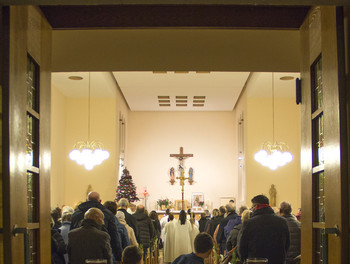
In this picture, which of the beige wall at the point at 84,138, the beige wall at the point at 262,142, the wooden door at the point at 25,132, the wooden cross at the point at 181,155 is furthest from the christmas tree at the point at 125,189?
the wooden door at the point at 25,132

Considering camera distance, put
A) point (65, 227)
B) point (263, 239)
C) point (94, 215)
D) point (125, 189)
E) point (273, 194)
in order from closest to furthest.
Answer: point (94, 215) → point (263, 239) → point (65, 227) → point (273, 194) → point (125, 189)

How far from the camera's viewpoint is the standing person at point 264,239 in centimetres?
604

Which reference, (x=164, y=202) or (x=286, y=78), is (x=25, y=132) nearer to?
(x=286, y=78)

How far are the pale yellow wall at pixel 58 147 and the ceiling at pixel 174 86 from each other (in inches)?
18.7

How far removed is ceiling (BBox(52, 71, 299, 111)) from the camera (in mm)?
18000

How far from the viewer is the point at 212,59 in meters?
5.81

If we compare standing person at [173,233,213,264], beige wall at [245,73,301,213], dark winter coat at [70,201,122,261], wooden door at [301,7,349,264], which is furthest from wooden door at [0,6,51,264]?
beige wall at [245,73,301,213]

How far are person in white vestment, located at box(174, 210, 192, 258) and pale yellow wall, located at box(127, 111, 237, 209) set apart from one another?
42.2ft

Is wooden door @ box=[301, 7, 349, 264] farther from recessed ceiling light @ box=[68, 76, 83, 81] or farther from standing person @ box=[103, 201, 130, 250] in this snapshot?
recessed ceiling light @ box=[68, 76, 83, 81]

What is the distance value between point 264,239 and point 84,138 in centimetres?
1523

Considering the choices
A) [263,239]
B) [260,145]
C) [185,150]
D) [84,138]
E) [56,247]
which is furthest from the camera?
[185,150]

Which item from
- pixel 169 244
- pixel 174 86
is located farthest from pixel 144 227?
pixel 174 86

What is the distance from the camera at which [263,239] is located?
6.05m

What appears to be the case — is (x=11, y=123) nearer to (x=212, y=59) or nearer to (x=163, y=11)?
(x=163, y=11)
